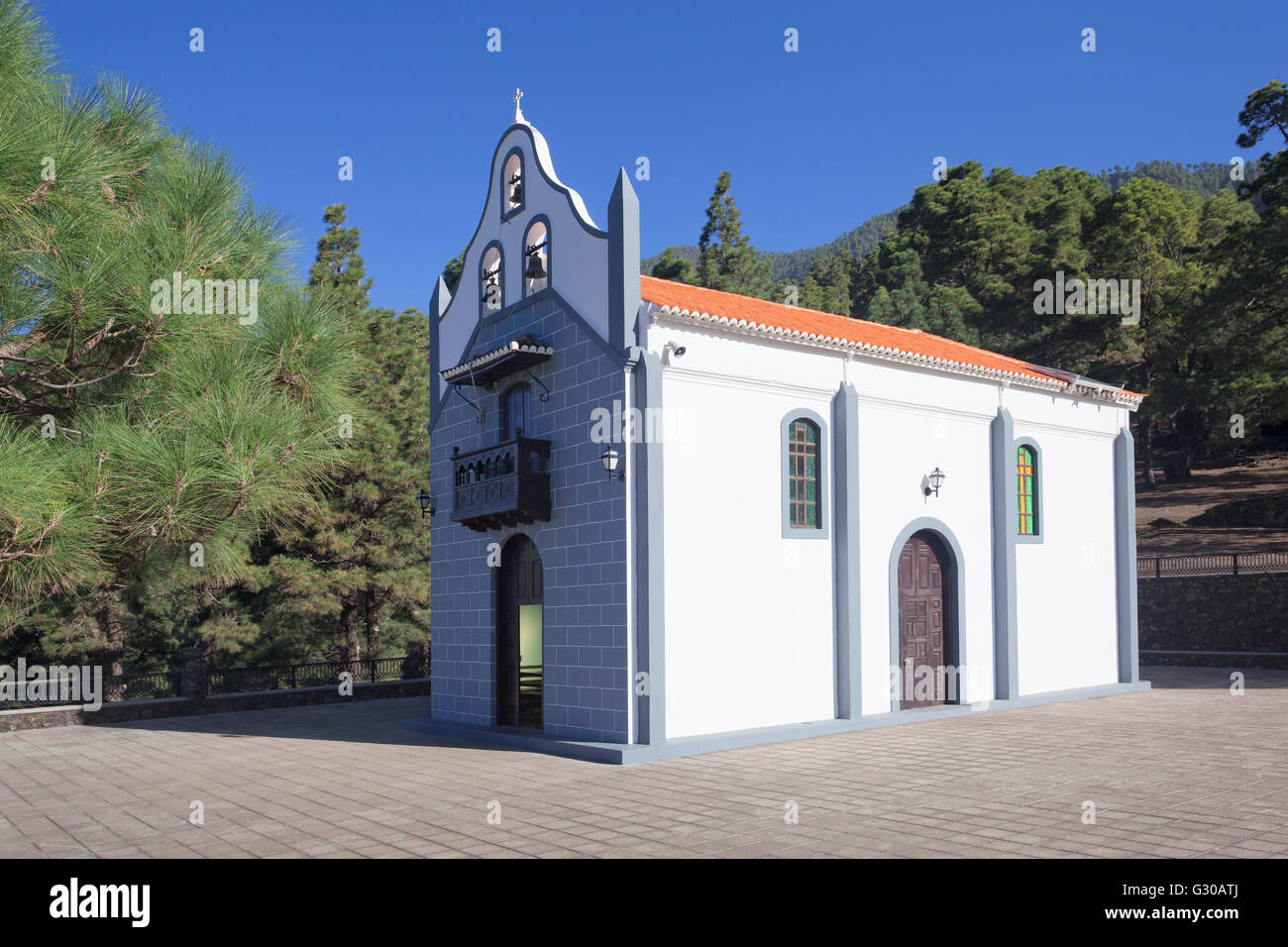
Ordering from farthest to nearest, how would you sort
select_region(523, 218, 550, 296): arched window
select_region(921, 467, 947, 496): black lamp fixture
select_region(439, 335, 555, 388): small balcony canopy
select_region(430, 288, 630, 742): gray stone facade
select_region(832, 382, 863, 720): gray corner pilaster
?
select_region(921, 467, 947, 496): black lamp fixture, select_region(523, 218, 550, 296): arched window, select_region(832, 382, 863, 720): gray corner pilaster, select_region(439, 335, 555, 388): small balcony canopy, select_region(430, 288, 630, 742): gray stone facade

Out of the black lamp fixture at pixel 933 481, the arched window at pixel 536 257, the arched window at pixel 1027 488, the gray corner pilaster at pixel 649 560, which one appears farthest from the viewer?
the arched window at pixel 1027 488

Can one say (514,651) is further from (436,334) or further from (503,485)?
(436,334)

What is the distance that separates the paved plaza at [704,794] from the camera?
7.23m

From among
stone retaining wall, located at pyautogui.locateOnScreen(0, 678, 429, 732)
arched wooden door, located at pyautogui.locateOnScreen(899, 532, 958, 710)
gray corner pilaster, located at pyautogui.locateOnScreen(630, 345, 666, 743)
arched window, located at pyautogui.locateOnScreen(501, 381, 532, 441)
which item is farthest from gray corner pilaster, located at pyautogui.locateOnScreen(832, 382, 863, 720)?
stone retaining wall, located at pyautogui.locateOnScreen(0, 678, 429, 732)

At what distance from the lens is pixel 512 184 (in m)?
15.1

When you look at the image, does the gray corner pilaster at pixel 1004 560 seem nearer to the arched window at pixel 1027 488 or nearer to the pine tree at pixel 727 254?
the arched window at pixel 1027 488

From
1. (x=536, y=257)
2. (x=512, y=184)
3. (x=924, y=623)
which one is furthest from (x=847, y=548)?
(x=512, y=184)

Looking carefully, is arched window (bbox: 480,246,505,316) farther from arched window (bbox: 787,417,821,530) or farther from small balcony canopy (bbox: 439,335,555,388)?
arched window (bbox: 787,417,821,530)

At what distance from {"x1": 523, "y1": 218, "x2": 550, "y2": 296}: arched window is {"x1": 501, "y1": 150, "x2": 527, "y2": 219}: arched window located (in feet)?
1.72

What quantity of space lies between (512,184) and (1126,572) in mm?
13284

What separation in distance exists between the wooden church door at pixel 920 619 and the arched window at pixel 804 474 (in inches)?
73.1

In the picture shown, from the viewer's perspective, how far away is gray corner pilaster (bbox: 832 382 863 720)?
13742 millimetres

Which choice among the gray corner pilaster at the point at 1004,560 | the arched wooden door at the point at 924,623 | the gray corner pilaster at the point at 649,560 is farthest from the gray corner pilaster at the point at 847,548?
the gray corner pilaster at the point at 1004,560
